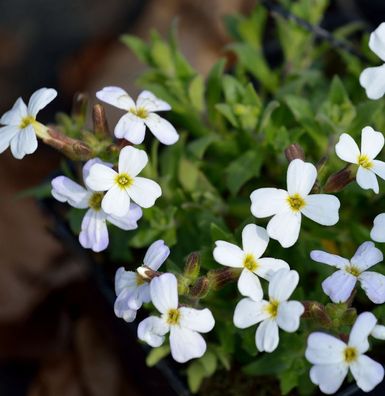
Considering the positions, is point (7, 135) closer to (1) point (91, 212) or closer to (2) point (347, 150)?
(1) point (91, 212)

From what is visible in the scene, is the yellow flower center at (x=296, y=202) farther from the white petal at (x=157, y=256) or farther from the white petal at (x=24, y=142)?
the white petal at (x=24, y=142)

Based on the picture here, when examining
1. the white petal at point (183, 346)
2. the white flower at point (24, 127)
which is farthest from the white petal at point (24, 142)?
the white petal at point (183, 346)

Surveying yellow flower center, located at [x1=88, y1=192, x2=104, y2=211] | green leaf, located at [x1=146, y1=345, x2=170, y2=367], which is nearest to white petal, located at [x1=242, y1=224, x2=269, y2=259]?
yellow flower center, located at [x1=88, y1=192, x2=104, y2=211]

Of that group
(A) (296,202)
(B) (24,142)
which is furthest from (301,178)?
(B) (24,142)

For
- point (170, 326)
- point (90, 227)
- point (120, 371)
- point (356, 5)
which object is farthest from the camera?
point (356, 5)

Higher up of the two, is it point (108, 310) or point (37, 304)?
point (108, 310)

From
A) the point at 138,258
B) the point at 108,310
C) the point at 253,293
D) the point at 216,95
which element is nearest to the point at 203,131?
the point at 216,95

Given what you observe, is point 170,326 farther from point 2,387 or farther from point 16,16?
point 16,16
